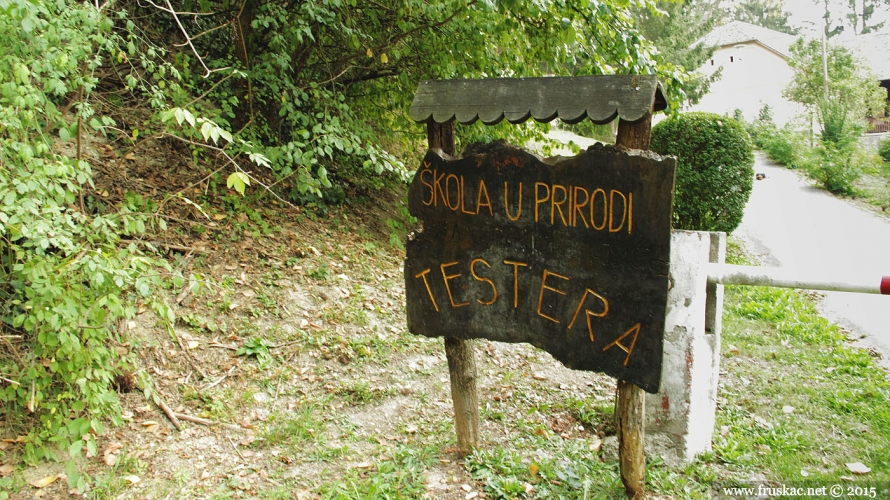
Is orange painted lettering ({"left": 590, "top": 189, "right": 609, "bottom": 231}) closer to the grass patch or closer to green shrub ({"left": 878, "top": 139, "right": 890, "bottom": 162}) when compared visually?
the grass patch

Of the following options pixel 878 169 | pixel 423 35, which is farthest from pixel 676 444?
pixel 878 169

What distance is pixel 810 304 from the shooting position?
7.15 metres

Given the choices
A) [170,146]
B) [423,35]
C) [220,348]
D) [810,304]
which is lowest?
[810,304]

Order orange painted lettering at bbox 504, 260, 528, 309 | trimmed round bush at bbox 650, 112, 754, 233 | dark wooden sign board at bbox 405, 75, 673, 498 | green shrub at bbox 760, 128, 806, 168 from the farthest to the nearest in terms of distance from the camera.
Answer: green shrub at bbox 760, 128, 806, 168
trimmed round bush at bbox 650, 112, 754, 233
orange painted lettering at bbox 504, 260, 528, 309
dark wooden sign board at bbox 405, 75, 673, 498

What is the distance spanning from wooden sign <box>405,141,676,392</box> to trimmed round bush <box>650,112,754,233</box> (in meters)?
6.14

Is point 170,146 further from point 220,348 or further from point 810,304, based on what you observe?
point 810,304

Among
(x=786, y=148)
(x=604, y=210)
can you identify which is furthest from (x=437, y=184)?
(x=786, y=148)

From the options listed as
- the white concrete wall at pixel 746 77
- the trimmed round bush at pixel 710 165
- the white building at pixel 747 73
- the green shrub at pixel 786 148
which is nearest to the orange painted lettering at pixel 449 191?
the trimmed round bush at pixel 710 165

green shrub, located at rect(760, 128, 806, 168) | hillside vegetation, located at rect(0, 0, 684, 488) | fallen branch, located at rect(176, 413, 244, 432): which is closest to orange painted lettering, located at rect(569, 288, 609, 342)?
hillside vegetation, located at rect(0, 0, 684, 488)

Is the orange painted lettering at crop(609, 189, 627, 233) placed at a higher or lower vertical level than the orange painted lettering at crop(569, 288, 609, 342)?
higher

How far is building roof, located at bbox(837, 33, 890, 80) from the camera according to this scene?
2711cm

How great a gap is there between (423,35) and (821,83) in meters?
24.1

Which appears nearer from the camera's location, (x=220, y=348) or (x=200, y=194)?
(x=220, y=348)

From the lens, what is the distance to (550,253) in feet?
9.86
